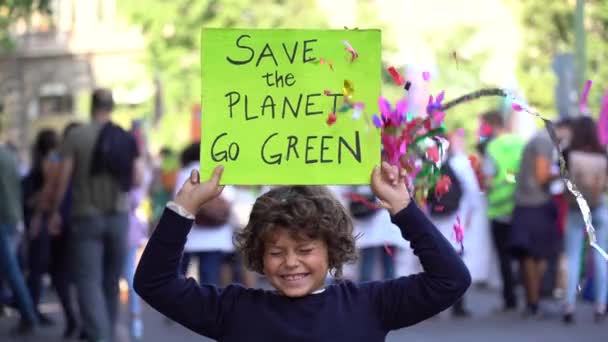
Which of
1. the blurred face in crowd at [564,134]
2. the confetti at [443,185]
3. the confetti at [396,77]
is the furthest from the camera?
the blurred face in crowd at [564,134]

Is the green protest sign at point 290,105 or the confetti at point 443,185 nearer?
the green protest sign at point 290,105

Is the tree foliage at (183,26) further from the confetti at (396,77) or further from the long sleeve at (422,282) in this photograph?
the long sleeve at (422,282)

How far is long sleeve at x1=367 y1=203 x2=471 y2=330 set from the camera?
3.72 m

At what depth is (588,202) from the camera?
11.2 m

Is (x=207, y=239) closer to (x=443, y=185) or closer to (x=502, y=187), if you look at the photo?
(x=502, y=187)

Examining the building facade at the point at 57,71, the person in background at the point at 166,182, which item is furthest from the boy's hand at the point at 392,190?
the building facade at the point at 57,71

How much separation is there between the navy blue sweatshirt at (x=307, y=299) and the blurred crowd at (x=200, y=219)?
479cm

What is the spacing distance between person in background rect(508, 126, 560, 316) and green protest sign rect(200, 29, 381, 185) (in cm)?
800

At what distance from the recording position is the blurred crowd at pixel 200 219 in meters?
9.05

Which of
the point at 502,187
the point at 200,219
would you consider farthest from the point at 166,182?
the point at 502,187

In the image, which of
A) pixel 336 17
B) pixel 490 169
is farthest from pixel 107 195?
pixel 336 17

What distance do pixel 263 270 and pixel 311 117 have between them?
46cm

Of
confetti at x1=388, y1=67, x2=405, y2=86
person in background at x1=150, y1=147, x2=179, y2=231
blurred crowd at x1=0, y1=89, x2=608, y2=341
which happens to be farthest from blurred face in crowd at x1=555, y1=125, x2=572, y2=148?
confetti at x1=388, y1=67, x2=405, y2=86

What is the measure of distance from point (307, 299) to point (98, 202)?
17.6 feet
